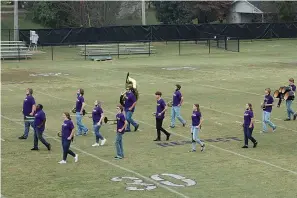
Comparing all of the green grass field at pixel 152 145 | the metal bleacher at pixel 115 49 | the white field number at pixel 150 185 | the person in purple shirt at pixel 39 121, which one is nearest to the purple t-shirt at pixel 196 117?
the green grass field at pixel 152 145

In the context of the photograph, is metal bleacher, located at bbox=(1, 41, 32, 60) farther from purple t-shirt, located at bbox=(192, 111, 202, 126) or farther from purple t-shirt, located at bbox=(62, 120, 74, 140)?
purple t-shirt, located at bbox=(62, 120, 74, 140)

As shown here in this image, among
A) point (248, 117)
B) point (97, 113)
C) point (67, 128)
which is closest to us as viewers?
point (67, 128)

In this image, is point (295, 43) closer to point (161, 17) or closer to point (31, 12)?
point (161, 17)

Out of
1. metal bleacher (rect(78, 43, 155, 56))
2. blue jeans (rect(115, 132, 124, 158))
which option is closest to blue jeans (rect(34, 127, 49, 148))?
blue jeans (rect(115, 132, 124, 158))

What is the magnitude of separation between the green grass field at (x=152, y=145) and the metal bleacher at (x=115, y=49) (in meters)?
9.86

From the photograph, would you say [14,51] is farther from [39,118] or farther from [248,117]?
[248,117]

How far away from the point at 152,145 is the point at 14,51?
32.2 meters

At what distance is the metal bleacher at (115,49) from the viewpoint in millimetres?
55806

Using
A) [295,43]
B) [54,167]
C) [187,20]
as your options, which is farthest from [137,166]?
[187,20]

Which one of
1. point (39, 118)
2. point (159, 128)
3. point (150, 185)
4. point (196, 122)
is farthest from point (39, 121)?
point (150, 185)

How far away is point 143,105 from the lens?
1211 inches

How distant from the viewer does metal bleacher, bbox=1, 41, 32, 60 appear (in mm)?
52219

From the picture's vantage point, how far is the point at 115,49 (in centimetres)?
5766

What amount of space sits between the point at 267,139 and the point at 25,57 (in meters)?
33.0
